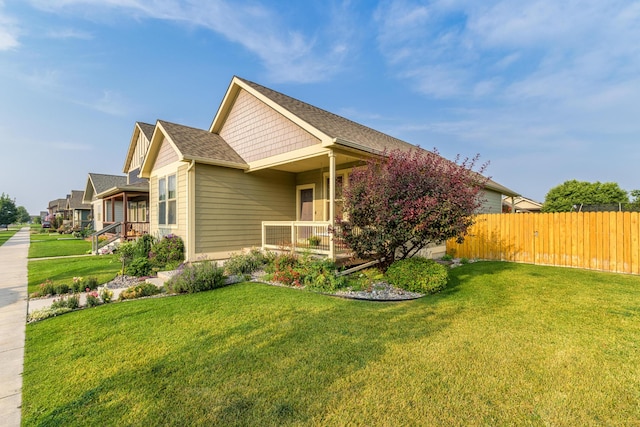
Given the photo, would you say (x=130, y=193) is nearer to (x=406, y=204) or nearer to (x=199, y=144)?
(x=199, y=144)

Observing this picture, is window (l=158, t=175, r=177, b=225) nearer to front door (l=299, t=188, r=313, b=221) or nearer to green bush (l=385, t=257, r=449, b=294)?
front door (l=299, t=188, r=313, b=221)

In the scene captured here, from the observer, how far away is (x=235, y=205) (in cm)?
1004

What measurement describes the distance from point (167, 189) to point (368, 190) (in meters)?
8.46

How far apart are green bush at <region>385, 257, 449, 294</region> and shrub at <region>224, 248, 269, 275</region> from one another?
13.8ft

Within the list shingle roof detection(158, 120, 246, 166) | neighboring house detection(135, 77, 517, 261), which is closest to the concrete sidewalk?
neighboring house detection(135, 77, 517, 261)

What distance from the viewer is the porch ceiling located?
28.5ft

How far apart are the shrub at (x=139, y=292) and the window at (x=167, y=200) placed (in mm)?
4348

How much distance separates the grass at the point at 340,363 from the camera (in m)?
2.30

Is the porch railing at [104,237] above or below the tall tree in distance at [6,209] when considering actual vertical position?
below

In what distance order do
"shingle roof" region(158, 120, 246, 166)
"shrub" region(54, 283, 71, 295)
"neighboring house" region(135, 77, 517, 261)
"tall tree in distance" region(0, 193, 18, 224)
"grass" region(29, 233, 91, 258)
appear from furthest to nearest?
1. "tall tree in distance" region(0, 193, 18, 224)
2. "grass" region(29, 233, 91, 258)
3. "shingle roof" region(158, 120, 246, 166)
4. "neighboring house" region(135, 77, 517, 261)
5. "shrub" region(54, 283, 71, 295)

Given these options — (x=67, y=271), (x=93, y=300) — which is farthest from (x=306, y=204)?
(x=67, y=271)

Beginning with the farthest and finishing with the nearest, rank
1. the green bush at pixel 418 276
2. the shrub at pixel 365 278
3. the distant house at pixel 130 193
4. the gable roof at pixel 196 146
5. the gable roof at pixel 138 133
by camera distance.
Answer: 1. the gable roof at pixel 138 133
2. the distant house at pixel 130 193
3. the gable roof at pixel 196 146
4. the shrub at pixel 365 278
5. the green bush at pixel 418 276

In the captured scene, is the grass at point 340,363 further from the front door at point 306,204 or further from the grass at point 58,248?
the grass at point 58,248

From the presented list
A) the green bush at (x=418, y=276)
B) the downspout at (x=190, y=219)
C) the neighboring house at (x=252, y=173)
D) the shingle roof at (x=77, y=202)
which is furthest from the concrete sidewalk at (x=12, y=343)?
the shingle roof at (x=77, y=202)
